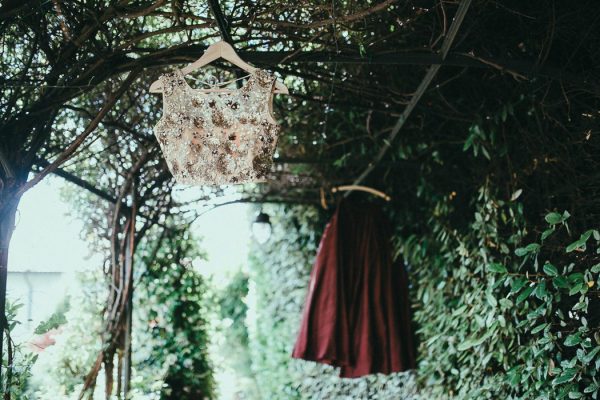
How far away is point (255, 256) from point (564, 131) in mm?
3791

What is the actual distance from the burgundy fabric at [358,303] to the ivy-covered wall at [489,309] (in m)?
0.13

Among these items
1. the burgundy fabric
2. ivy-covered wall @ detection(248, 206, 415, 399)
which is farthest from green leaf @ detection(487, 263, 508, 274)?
ivy-covered wall @ detection(248, 206, 415, 399)

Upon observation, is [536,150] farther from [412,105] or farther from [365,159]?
[365,159]

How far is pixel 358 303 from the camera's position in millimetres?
4105

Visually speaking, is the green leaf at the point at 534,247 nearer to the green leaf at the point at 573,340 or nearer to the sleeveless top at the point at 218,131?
the green leaf at the point at 573,340

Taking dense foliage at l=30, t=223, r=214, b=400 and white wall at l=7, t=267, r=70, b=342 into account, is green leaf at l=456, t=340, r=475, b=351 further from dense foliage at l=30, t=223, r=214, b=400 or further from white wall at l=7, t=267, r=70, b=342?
Answer: dense foliage at l=30, t=223, r=214, b=400

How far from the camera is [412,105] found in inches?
117

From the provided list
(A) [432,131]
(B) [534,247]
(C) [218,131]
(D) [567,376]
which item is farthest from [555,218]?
(A) [432,131]

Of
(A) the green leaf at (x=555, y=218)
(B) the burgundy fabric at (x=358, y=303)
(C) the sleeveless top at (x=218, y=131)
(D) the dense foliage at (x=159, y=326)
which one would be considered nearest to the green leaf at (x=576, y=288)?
(A) the green leaf at (x=555, y=218)

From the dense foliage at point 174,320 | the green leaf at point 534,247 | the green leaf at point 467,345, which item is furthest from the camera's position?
the dense foliage at point 174,320

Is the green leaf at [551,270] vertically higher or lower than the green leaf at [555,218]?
lower

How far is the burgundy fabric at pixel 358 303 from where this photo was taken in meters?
3.93

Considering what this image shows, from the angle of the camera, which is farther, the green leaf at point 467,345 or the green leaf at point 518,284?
the green leaf at point 467,345

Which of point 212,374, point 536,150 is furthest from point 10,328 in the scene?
point 212,374
